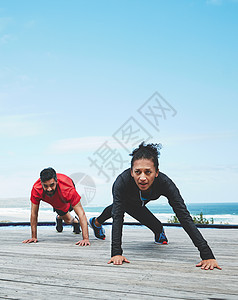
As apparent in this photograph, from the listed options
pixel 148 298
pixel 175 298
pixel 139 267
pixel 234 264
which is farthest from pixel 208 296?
pixel 234 264

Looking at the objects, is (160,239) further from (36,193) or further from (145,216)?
(36,193)

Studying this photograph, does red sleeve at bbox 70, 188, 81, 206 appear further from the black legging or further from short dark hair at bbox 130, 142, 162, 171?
short dark hair at bbox 130, 142, 162, 171

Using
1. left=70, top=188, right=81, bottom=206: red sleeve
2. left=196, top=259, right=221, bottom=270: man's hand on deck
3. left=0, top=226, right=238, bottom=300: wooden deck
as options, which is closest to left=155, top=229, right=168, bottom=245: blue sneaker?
left=0, top=226, right=238, bottom=300: wooden deck

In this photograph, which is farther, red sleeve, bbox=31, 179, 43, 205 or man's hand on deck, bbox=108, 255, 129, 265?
red sleeve, bbox=31, 179, 43, 205

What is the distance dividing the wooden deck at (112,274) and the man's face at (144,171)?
2.10ft

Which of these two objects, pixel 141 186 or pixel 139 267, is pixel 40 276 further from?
pixel 141 186

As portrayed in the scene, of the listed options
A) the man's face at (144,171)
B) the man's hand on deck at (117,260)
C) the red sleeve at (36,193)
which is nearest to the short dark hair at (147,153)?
the man's face at (144,171)

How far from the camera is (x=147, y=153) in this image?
281 cm

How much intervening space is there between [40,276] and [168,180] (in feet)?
4.21

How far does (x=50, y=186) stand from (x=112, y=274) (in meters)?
1.76

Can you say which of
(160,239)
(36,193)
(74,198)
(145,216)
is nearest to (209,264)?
(145,216)

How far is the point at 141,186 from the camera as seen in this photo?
112 inches

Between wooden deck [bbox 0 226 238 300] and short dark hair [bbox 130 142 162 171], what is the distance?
0.81 meters

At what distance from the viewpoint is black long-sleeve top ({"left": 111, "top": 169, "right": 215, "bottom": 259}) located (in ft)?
8.90
